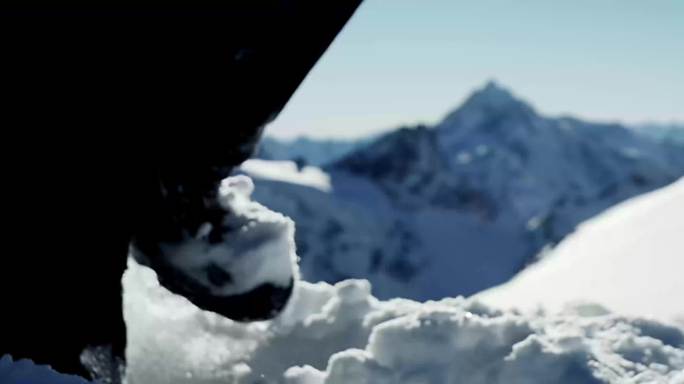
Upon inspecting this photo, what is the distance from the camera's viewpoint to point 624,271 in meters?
7.96

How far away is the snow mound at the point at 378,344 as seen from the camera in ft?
15.6

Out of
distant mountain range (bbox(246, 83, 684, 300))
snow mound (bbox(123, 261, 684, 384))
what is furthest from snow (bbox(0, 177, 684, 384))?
distant mountain range (bbox(246, 83, 684, 300))

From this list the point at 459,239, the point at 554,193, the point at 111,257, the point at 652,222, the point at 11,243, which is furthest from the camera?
the point at 554,193

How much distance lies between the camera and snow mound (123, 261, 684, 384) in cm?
474

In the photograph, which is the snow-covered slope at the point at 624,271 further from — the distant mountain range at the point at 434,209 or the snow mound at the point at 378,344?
the distant mountain range at the point at 434,209

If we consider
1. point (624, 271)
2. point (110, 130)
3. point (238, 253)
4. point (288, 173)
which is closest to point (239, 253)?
point (238, 253)

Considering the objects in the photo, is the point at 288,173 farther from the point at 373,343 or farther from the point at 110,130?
the point at 110,130

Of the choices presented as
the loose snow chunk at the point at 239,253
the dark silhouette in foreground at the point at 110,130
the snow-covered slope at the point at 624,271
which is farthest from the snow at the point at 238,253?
the snow-covered slope at the point at 624,271

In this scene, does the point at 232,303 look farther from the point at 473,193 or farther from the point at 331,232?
the point at 473,193

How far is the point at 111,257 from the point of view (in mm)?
4668

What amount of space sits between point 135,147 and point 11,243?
0.76 meters

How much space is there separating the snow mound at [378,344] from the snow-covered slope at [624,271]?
849 millimetres


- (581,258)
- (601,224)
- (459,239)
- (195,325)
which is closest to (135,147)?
(195,325)

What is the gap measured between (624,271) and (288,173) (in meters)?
Result: 84.5
